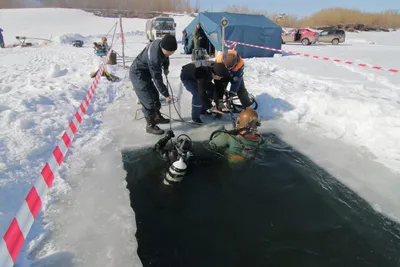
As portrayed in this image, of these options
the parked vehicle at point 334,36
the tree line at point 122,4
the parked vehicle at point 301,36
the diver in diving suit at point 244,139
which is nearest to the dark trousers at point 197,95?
the diver in diving suit at point 244,139

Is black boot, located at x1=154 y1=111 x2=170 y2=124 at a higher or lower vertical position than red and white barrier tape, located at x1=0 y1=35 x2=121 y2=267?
lower

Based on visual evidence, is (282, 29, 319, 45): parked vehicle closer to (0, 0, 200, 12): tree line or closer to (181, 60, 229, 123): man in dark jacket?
(181, 60, 229, 123): man in dark jacket

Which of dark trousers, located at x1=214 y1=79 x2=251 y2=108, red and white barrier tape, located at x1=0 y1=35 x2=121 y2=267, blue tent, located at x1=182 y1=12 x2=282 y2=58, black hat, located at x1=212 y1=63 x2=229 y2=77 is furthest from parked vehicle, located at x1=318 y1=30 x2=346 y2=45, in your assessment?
red and white barrier tape, located at x1=0 y1=35 x2=121 y2=267

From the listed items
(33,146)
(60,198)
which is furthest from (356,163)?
(33,146)

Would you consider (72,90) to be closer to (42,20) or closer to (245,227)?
(245,227)

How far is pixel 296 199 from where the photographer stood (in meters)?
3.17

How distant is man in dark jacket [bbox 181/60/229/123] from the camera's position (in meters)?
4.75

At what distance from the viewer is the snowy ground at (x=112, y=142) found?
2.52 m

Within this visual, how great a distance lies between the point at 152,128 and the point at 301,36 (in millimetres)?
22792

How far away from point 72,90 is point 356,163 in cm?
605

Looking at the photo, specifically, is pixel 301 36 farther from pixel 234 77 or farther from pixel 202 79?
pixel 202 79

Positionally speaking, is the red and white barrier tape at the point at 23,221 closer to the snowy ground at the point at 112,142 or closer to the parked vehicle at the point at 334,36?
the snowy ground at the point at 112,142

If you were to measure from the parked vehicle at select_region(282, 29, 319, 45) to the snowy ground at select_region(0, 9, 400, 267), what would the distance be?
1663 centimetres

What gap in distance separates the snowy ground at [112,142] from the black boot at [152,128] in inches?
5.4
